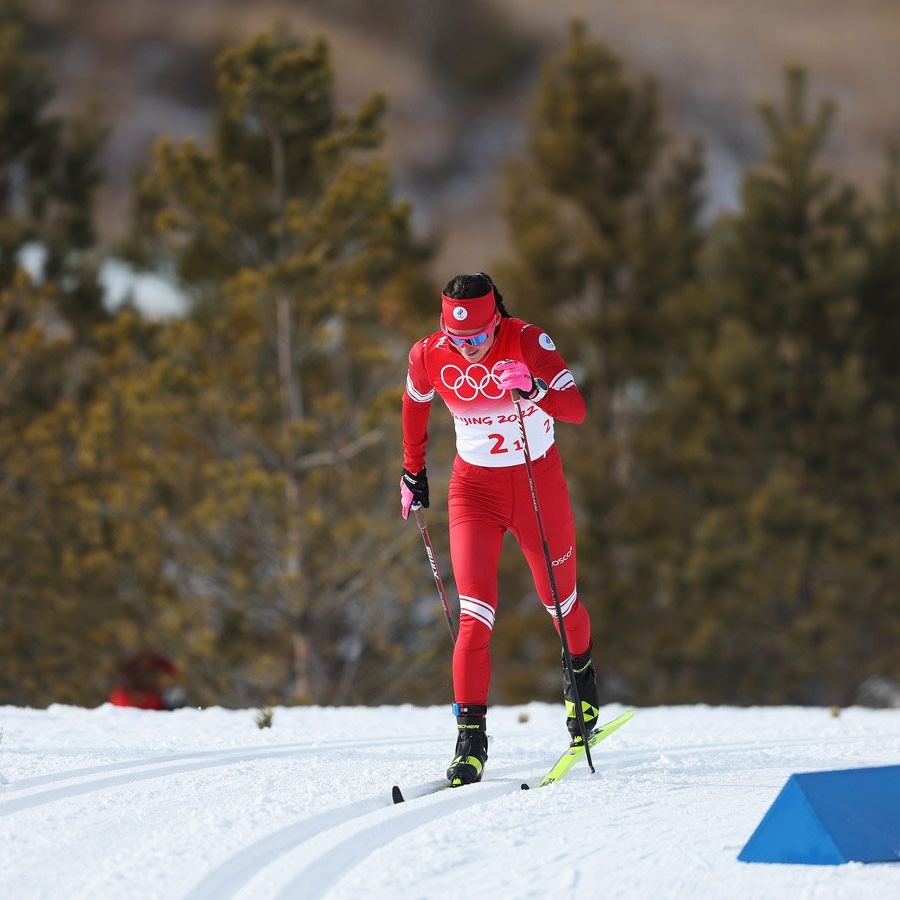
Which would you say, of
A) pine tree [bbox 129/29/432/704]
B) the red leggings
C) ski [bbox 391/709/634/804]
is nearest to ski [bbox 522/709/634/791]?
ski [bbox 391/709/634/804]

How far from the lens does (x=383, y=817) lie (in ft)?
13.9

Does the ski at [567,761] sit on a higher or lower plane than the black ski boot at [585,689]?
lower

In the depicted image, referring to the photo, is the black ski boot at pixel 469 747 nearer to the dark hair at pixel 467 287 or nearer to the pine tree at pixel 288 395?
the dark hair at pixel 467 287

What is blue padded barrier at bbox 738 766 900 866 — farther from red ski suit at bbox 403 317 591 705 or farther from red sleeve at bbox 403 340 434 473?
red sleeve at bbox 403 340 434 473

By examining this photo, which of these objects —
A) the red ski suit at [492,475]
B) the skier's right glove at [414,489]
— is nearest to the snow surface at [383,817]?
the red ski suit at [492,475]

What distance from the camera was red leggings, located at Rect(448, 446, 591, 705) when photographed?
5.22 m

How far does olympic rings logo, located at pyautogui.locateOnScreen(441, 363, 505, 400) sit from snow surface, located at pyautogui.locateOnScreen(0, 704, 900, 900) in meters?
1.56

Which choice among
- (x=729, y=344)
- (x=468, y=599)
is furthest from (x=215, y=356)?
(x=468, y=599)

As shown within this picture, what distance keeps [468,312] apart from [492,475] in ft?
2.44

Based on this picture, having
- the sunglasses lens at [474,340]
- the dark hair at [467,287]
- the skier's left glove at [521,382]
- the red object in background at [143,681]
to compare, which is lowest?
the red object in background at [143,681]

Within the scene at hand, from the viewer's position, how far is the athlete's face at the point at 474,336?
516 cm

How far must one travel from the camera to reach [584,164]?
2783cm

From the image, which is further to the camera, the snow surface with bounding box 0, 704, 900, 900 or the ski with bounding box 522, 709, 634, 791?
the ski with bounding box 522, 709, 634, 791

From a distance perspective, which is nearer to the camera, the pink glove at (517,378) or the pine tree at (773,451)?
the pink glove at (517,378)
